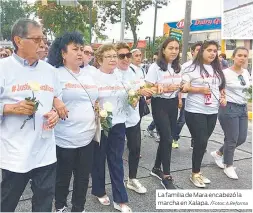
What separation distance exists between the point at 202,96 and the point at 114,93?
1.37 metres

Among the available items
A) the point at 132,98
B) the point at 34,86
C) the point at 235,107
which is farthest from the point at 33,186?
the point at 235,107

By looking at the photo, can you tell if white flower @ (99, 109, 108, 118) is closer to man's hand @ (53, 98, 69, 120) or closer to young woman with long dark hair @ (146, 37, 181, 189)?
man's hand @ (53, 98, 69, 120)

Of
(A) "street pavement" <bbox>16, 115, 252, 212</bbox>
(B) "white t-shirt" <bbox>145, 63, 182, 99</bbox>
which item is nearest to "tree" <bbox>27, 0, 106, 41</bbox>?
(A) "street pavement" <bbox>16, 115, 252, 212</bbox>

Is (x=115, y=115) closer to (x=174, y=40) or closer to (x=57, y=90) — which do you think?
(x=57, y=90)

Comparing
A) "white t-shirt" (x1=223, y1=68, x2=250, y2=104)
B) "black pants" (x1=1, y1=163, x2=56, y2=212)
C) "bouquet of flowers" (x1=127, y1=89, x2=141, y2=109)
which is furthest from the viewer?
"white t-shirt" (x1=223, y1=68, x2=250, y2=104)

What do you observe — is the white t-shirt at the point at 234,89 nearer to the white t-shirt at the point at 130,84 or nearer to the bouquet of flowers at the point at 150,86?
the bouquet of flowers at the point at 150,86

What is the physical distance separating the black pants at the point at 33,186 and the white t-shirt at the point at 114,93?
1.03m

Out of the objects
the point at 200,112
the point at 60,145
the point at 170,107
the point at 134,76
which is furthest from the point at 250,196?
the point at 60,145

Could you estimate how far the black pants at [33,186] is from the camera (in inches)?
92.8

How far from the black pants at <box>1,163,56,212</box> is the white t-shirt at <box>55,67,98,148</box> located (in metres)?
0.38

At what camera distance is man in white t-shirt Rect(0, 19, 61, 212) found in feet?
7.55

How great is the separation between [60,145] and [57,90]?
54 centimetres

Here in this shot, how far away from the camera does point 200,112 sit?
4.20 m

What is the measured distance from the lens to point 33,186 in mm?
2535
